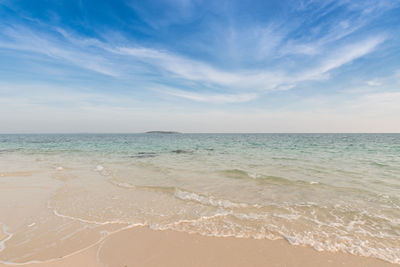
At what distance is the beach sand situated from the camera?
11.0ft

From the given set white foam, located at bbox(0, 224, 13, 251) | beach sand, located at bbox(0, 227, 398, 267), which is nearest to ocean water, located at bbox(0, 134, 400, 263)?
white foam, located at bbox(0, 224, 13, 251)

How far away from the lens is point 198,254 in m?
3.59

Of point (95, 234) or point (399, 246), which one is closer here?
point (399, 246)

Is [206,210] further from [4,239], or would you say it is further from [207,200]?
[4,239]

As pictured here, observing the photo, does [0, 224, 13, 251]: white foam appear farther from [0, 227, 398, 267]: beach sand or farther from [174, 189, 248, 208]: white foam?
[174, 189, 248, 208]: white foam

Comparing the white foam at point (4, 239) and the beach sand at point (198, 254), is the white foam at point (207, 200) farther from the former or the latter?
the white foam at point (4, 239)

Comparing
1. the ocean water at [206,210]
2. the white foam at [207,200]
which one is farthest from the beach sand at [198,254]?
the white foam at [207,200]

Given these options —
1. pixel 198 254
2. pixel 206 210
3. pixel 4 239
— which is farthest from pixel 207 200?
pixel 4 239

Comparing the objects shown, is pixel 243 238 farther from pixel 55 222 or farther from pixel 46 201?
pixel 46 201

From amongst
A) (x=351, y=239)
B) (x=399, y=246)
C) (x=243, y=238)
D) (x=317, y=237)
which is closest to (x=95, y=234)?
(x=243, y=238)

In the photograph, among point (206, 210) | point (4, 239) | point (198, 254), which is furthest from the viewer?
point (206, 210)

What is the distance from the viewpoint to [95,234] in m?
4.23

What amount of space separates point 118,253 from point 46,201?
14.8ft

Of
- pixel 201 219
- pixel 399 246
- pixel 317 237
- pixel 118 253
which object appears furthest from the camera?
pixel 201 219
